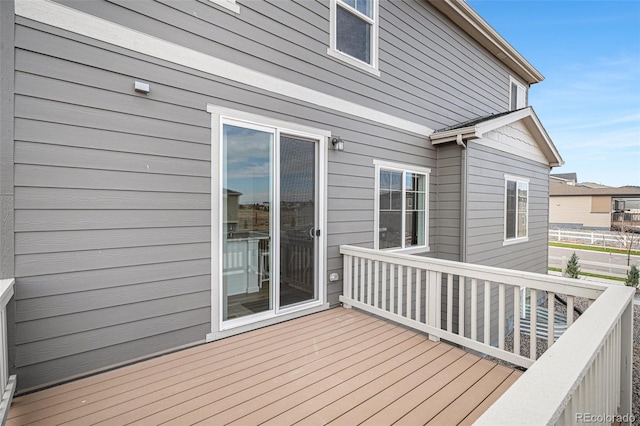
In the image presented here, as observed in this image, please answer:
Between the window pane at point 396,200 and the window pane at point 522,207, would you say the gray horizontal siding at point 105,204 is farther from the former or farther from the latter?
the window pane at point 522,207

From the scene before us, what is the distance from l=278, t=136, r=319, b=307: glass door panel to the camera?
3414mm

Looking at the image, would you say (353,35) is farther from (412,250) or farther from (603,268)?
(603,268)

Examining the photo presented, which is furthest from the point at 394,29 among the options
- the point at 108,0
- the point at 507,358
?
the point at 507,358

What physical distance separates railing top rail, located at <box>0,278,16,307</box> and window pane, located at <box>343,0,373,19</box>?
482cm

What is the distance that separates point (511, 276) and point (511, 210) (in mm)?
5219

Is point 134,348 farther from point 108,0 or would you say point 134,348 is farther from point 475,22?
point 475,22

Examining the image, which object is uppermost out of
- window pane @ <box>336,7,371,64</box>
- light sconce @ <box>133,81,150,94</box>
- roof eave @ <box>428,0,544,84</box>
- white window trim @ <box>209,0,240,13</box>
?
roof eave @ <box>428,0,544,84</box>

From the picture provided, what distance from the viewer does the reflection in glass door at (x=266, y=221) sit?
9.98 feet

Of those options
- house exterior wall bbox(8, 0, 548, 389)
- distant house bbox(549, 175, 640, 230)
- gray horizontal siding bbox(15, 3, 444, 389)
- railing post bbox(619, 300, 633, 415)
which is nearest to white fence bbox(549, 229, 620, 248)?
distant house bbox(549, 175, 640, 230)

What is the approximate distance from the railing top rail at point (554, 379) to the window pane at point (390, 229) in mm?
3174

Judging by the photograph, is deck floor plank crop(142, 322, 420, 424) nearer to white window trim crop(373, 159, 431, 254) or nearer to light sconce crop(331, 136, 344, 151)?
white window trim crop(373, 159, 431, 254)

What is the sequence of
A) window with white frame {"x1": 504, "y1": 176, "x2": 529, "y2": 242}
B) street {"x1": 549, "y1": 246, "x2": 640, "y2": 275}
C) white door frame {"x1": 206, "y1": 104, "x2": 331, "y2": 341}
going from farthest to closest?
street {"x1": 549, "y1": 246, "x2": 640, "y2": 275}, window with white frame {"x1": 504, "y1": 176, "x2": 529, "y2": 242}, white door frame {"x1": 206, "y1": 104, "x2": 331, "y2": 341}

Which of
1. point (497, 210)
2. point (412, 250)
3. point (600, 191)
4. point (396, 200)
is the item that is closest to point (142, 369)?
point (396, 200)

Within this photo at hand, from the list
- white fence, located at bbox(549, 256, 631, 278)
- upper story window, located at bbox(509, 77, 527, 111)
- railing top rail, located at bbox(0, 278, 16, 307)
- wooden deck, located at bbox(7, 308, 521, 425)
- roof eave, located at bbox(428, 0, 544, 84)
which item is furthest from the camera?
white fence, located at bbox(549, 256, 631, 278)
